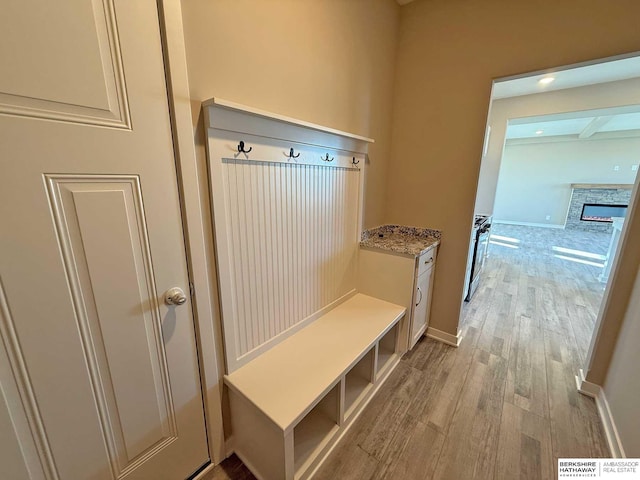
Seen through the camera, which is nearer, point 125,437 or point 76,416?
point 76,416

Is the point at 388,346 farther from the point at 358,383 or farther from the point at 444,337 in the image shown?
the point at 444,337

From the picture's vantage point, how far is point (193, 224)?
1008mm

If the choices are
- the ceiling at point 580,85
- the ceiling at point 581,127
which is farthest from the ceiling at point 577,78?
the ceiling at point 581,127

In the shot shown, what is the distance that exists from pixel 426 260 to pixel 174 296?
5.74ft

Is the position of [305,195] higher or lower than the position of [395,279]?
higher

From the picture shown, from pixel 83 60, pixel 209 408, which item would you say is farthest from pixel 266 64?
pixel 209 408

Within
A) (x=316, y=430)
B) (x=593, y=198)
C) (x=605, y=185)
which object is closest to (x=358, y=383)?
(x=316, y=430)

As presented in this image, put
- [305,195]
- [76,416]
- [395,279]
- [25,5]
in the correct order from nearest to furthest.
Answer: [25,5] < [76,416] < [305,195] < [395,279]

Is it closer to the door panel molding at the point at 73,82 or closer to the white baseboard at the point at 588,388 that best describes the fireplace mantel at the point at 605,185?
the white baseboard at the point at 588,388

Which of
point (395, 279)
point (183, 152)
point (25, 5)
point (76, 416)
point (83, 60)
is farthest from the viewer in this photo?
point (395, 279)

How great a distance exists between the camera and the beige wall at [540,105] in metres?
3.10

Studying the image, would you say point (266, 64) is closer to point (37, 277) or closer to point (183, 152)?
point (183, 152)

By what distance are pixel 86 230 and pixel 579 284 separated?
5.28m

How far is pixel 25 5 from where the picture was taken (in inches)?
23.9
